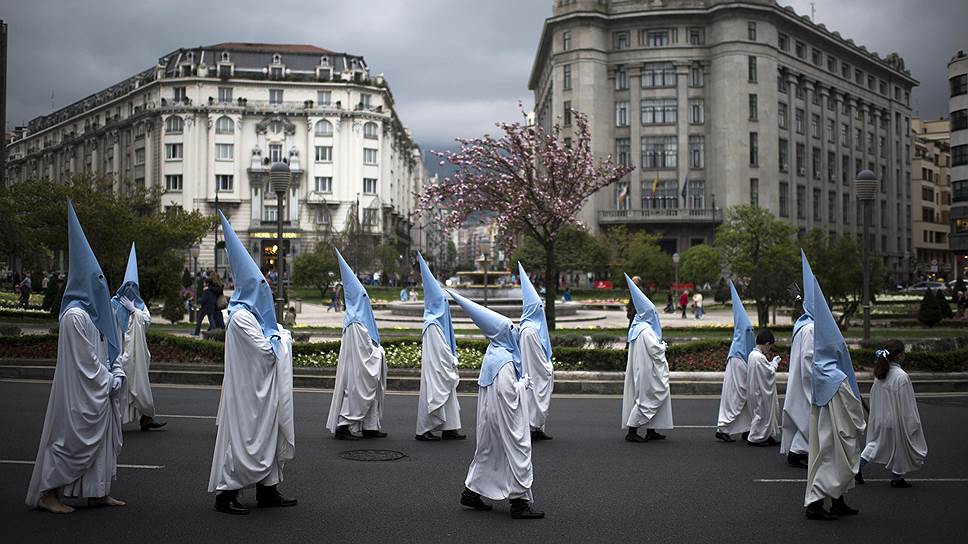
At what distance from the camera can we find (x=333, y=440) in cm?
1132

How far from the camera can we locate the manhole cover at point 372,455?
10117 millimetres

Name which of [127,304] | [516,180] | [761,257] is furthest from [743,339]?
[761,257]

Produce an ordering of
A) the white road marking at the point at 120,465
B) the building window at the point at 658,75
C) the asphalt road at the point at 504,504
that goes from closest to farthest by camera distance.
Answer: the asphalt road at the point at 504,504
the white road marking at the point at 120,465
the building window at the point at 658,75

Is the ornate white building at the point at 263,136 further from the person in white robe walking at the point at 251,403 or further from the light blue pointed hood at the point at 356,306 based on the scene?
the person in white robe walking at the point at 251,403

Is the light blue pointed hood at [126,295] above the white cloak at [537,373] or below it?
above

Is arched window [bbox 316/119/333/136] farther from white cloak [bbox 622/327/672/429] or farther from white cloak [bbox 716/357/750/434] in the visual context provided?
white cloak [bbox 716/357/750/434]

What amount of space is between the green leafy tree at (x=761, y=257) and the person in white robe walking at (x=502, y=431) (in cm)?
2136

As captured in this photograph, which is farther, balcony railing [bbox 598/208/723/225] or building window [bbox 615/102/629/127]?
building window [bbox 615/102/629/127]

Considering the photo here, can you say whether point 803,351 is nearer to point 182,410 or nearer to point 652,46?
point 182,410

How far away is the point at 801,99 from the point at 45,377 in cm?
7843

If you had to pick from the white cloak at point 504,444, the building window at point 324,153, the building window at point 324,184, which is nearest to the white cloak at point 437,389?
the white cloak at point 504,444

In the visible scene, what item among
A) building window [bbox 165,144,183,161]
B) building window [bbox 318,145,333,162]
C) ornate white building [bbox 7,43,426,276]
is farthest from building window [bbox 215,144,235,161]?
building window [bbox 318,145,333,162]

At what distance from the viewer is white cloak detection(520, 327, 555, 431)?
1135 cm

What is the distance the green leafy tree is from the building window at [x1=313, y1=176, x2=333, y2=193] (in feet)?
136
